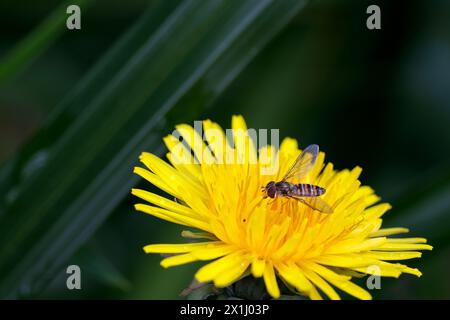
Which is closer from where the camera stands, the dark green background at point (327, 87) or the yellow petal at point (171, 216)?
the yellow petal at point (171, 216)

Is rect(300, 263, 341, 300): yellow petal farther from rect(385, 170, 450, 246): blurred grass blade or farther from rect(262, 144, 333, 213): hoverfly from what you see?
rect(385, 170, 450, 246): blurred grass blade

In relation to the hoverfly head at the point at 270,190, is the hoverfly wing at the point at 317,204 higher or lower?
lower

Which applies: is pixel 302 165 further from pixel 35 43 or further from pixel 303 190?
pixel 35 43

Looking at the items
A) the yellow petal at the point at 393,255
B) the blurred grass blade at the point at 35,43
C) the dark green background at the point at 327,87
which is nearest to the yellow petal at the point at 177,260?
the yellow petal at the point at 393,255

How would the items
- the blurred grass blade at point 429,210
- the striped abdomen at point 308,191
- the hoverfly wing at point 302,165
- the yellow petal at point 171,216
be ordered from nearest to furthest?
the yellow petal at point 171,216, the striped abdomen at point 308,191, the hoverfly wing at point 302,165, the blurred grass blade at point 429,210

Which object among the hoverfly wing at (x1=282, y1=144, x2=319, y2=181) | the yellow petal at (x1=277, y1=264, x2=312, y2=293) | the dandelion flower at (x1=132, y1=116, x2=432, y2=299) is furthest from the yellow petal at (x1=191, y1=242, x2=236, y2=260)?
the hoverfly wing at (x1=282, y1=144, x2=319, y2=181)

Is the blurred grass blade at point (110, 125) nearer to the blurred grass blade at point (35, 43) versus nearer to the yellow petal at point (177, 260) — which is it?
the blurred grass blade at point (35, 43)

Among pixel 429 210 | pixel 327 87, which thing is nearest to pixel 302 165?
pixel 429 210
